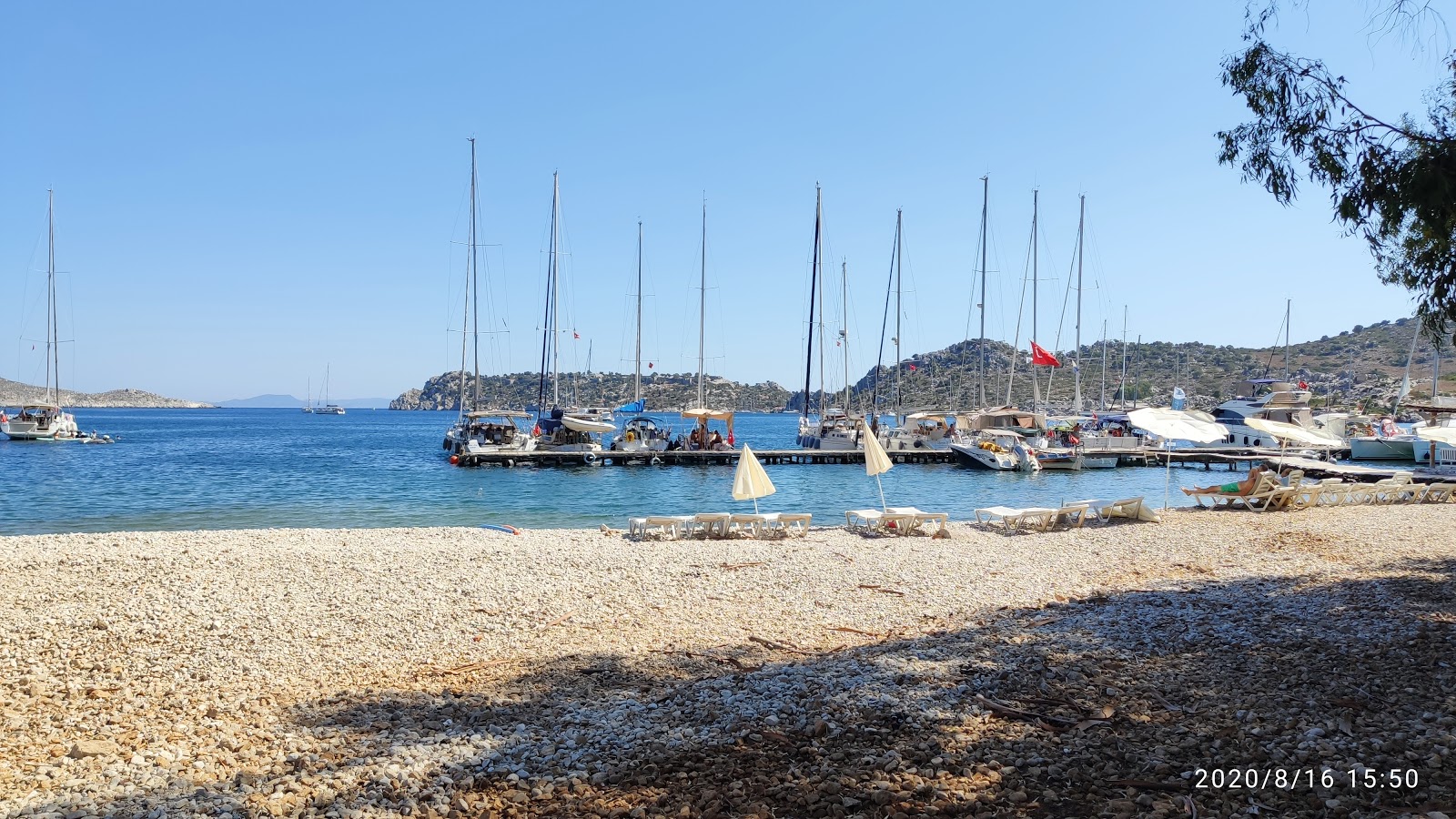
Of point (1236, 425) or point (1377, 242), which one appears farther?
point (1236, 425)

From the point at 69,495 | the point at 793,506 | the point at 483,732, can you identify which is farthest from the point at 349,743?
the point at 69,495

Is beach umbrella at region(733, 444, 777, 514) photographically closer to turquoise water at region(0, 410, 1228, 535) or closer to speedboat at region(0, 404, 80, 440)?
turquoise water at region(0, 410, 1228, 535)

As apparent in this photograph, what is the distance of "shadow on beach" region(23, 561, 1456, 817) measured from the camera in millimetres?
4621

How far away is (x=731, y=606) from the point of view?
10672 millimetres

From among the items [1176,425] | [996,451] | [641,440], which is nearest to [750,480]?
[1176,425]

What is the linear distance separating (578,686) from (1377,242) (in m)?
8.19

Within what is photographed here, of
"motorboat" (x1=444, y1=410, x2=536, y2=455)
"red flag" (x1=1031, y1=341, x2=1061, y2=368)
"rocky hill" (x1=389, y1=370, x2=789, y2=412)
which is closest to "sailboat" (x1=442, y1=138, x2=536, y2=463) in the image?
"motorboat" (x1=444, y1=410, x2=536, y2=455)

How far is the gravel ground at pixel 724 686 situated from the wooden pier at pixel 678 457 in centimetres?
2741

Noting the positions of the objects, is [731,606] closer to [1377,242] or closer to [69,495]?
[1377,242]

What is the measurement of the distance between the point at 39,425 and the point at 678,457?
46.4 meters

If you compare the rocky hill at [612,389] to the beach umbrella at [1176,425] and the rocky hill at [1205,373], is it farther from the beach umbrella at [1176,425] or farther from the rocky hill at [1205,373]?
the beach umbrella at [1176,425]

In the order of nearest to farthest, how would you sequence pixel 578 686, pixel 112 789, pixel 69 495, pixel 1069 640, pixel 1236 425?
pixel 112 789
pixel 578 686
pixel 1069 640
pixel 69 495
pixel 1236 425

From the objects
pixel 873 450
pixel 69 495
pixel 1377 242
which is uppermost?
pixel 1377 242

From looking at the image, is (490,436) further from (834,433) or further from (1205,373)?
(1205,373)
